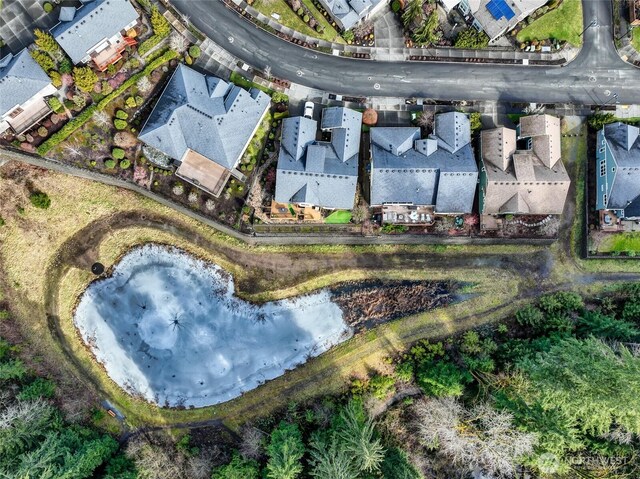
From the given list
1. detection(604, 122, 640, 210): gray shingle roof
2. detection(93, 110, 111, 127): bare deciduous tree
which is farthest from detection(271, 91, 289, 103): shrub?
detection(604, 122, 640, 210): gray shingle roof

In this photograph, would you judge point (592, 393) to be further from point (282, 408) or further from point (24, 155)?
point (24, 155)

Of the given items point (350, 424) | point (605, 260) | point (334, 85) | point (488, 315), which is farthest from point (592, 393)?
point (334, 85)

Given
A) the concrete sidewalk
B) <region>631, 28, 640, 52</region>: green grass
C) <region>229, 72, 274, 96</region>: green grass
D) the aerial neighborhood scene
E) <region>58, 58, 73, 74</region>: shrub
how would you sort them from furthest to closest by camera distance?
<region>631, 28, 640, 52</region>: green grass < the concrete sidewalk < <region>229, 72, 274, 96</region>: green grass < the aerial neighborhood scene < <region>58, 58, 73, 74</region>: shrub

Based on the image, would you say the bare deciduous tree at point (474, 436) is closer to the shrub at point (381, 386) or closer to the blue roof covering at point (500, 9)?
the shrub at point (381, 386)

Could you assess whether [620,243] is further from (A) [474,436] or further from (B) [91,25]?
(B) [91,25]

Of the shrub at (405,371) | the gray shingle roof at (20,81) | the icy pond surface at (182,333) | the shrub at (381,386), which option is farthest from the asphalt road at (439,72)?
the shrub at (381,386)

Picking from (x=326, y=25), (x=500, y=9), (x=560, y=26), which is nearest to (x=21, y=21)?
(x=326, y=25)

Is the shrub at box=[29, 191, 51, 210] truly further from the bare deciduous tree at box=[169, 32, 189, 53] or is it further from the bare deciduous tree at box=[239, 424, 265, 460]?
the bare deciduous tree at box=[239, 424, 265, 460]
